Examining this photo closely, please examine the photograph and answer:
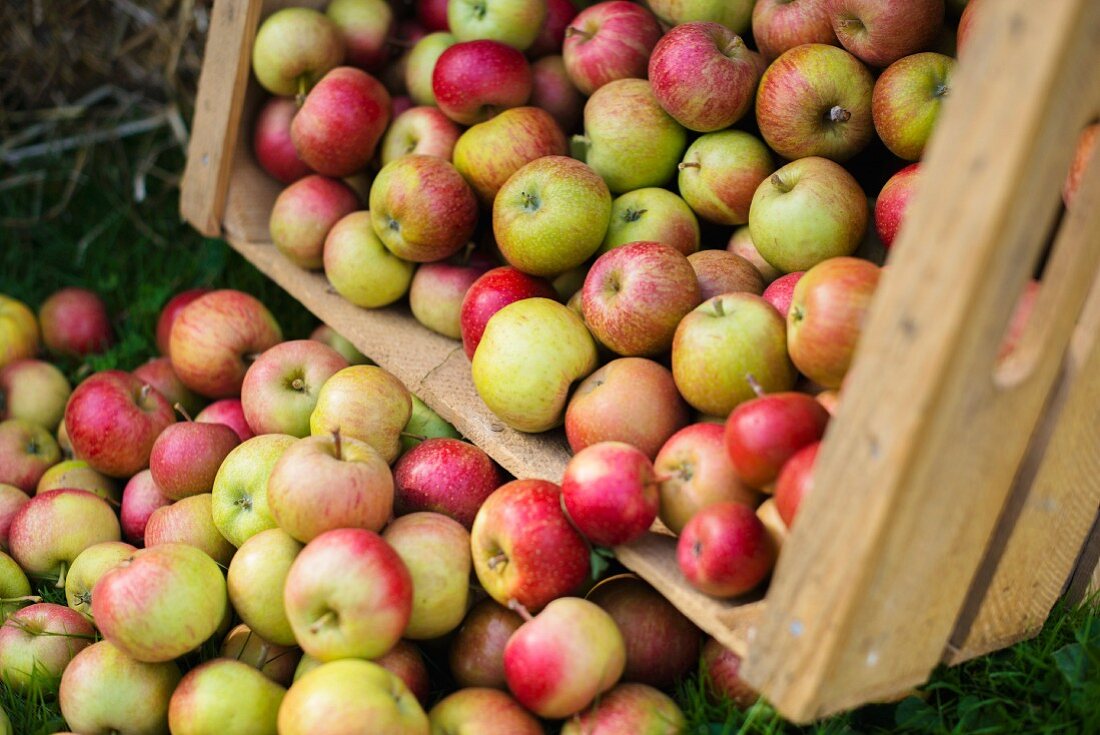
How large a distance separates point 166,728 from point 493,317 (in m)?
1.13

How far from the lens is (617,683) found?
2.07 m

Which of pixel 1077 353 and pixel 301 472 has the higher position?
pixel 1077 353

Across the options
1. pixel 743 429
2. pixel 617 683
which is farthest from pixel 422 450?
pixel 743 429

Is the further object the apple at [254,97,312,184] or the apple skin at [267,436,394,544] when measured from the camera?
the apple at [254,97,312,184]

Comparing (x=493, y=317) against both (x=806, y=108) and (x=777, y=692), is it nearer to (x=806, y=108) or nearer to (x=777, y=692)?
(x=806, y=108)

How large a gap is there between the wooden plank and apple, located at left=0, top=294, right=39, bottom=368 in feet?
9.38

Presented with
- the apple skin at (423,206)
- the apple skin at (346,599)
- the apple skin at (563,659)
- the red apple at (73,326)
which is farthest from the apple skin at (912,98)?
the red apple at (73,326)

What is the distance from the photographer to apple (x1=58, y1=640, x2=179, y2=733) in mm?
2084

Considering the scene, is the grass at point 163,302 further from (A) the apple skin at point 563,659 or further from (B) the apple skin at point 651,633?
(A) the apple skin at point 563,659

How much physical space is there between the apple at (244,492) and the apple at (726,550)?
1.00m

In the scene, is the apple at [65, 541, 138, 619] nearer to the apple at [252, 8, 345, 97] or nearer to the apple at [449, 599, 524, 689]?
the apple at [449, 599, 524, 689]

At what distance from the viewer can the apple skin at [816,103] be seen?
8.10 feet

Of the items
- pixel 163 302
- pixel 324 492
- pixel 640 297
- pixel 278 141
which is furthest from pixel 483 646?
pixel 163 302

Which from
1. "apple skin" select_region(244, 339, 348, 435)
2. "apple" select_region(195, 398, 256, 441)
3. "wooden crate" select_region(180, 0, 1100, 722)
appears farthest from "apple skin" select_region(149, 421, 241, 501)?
"wooden crate" select_region(180, 0, 1100, 722)
